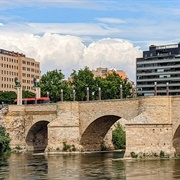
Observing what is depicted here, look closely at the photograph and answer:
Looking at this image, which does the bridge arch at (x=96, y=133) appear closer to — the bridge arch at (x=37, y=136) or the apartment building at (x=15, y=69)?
the bridge arch at (x=37, y=136)

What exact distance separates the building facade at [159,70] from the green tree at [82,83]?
1104 inches

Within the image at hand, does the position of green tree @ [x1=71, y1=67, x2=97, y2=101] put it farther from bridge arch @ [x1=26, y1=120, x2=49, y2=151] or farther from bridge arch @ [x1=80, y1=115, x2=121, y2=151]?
bridge arch @ [x1=80, y1=115, x2=121, y2=151]

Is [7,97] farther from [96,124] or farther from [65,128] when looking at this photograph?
[96,124]

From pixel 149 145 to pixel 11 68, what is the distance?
4376 inches

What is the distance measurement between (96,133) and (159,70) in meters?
71.6

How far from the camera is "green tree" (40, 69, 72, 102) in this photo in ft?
397

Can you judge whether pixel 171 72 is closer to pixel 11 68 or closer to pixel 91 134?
pixel 11 68

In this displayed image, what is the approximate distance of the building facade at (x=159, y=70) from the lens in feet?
477

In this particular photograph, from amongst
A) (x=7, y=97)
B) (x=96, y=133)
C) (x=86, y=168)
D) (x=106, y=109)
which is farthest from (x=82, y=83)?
(x=86, y=168)

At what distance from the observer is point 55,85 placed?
123500 millimetres

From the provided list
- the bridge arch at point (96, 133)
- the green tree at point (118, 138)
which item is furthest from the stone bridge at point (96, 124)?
the green tree at point (118, 138)

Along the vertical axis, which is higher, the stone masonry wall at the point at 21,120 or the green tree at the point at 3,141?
the stone masonry wall at the point at 21,120

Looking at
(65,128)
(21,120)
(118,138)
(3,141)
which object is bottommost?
(3,141)

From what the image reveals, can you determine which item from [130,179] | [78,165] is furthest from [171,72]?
[130,179]
